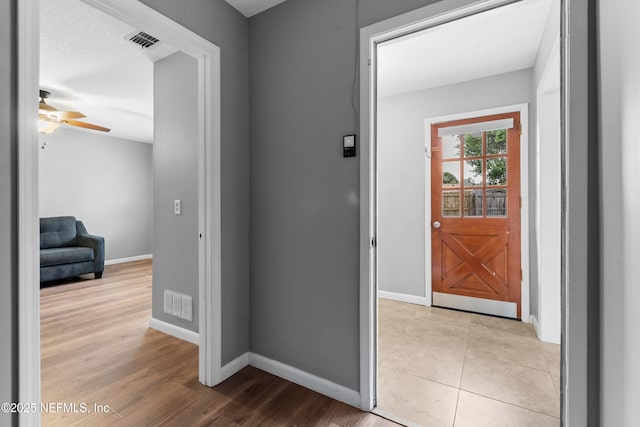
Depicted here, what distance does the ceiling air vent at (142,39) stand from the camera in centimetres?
232

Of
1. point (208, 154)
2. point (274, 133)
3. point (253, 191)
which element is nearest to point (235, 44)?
point (274, 133)

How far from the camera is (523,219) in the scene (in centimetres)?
293

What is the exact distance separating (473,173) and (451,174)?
0.22 metres

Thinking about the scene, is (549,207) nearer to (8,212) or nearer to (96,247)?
(8,212)

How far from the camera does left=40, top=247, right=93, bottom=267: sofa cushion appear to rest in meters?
4.12

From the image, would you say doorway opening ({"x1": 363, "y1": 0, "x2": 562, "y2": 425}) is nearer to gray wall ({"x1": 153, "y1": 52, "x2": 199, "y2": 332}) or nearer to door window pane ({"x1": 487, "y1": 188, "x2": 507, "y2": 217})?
door window pane ({"x1": 487, "y1": 188, "x2": 507, "y2": 217})

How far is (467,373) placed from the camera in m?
2.01

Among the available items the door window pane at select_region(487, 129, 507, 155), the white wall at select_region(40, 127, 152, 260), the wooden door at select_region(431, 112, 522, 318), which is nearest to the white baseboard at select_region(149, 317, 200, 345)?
the wooden door at select_region(431, 112, 522, 318)

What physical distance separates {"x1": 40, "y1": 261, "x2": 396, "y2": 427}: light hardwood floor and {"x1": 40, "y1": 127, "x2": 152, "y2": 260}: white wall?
3263 mm

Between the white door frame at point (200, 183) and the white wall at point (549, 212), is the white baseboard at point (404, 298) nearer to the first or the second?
the white wall at point (549, 212)

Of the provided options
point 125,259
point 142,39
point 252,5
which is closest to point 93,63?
point 142,39

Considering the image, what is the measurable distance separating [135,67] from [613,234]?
380cm

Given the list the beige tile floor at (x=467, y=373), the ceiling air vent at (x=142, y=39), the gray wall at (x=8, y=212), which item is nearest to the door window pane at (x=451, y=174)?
the beige tile floor at (x=467, y=373)

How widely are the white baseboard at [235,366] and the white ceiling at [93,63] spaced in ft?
7.07
